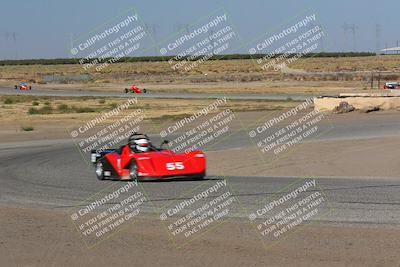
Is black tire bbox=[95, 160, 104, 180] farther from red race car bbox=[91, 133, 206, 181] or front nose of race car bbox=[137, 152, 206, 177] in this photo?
front nose of race car bbox=[137, 152, 206, 177]

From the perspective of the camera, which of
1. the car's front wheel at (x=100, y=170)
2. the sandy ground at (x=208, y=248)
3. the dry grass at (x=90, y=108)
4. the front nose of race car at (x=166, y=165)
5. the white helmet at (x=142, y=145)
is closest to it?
the sandy ground at (x=208, y=248)

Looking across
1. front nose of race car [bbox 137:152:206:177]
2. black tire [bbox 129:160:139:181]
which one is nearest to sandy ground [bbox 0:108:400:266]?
front nose of race car [bbox 137:152:206:177]

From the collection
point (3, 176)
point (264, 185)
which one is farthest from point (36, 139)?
point (264, 185)

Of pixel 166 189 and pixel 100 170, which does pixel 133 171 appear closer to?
pixel 100 170

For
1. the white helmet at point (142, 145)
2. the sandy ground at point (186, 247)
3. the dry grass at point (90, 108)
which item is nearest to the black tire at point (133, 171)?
the white helmet at point (142, 145)

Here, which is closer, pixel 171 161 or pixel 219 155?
pixel 171 161

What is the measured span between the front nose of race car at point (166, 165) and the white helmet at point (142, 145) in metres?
0.84

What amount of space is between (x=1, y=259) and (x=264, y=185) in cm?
820

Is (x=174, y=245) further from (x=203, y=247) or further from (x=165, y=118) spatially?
(x=165, y=118)

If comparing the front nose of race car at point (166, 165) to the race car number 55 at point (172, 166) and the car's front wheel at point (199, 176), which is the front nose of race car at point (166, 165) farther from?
the car's front wheel at point (199, 176)

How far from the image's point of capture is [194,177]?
19219 millimetres

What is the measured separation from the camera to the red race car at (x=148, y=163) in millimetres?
18609

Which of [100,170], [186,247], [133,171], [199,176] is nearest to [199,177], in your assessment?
[199,176]

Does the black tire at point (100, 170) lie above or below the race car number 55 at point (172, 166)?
above
